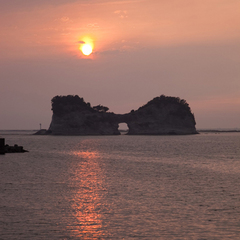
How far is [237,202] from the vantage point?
21266mm

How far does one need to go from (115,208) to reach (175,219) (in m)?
3.80

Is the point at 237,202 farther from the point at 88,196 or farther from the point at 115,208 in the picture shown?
the point at 88,196

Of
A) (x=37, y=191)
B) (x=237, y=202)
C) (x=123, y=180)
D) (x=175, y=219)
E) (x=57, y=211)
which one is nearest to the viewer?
(x=175, y=219)

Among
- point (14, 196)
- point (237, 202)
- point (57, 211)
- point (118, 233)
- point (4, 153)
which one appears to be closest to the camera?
point (118, 233)

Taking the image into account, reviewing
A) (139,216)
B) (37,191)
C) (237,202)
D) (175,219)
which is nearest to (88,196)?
(37,191)

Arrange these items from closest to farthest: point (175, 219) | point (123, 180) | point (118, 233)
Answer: point (118, 233), point (175, 219), point (123, 180)

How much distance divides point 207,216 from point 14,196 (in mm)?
12117

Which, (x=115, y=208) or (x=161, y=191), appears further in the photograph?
(x=161, y=191)

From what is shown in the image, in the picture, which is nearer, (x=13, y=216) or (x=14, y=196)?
(x=13, y=216)

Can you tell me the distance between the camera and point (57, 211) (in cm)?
1878

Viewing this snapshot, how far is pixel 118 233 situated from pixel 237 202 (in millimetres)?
9492

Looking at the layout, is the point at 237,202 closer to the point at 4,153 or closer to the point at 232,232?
the point at 232,232

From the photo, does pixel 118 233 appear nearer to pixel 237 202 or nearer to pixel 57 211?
pixel 57 211

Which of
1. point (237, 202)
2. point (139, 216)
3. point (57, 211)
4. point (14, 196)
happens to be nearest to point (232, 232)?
point (139, 216)
